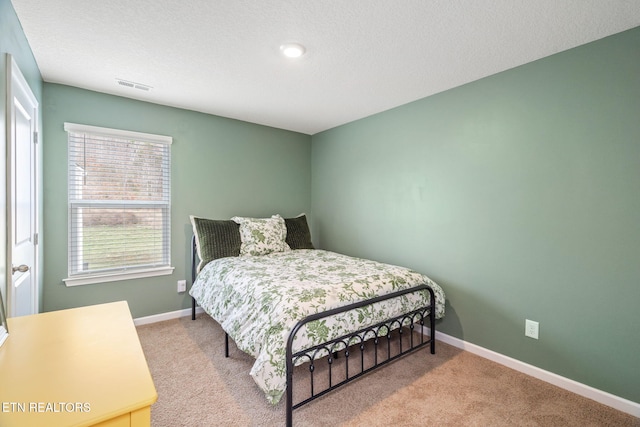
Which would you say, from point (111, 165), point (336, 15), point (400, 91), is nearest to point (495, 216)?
point (400, 91)

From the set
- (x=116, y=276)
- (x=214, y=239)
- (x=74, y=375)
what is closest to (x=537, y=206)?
(x=74, y=375)

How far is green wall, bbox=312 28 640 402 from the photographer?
1814mm

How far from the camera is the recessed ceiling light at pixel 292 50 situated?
6.44 feet

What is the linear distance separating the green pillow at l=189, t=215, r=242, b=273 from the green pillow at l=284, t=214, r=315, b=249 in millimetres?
642

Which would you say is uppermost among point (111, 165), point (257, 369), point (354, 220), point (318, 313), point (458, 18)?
point (458, 18)

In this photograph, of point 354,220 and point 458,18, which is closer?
point 458,18

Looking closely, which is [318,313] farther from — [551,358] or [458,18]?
[458,18]

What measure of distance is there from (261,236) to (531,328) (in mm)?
2524

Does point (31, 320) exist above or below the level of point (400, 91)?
below

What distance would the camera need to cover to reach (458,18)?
1.69 metres

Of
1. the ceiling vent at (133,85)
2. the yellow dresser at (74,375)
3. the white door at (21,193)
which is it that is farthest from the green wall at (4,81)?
the ceiling vent at (133,85)

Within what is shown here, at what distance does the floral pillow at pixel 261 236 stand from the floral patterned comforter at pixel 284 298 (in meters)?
0.22

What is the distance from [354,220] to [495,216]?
161 cm
